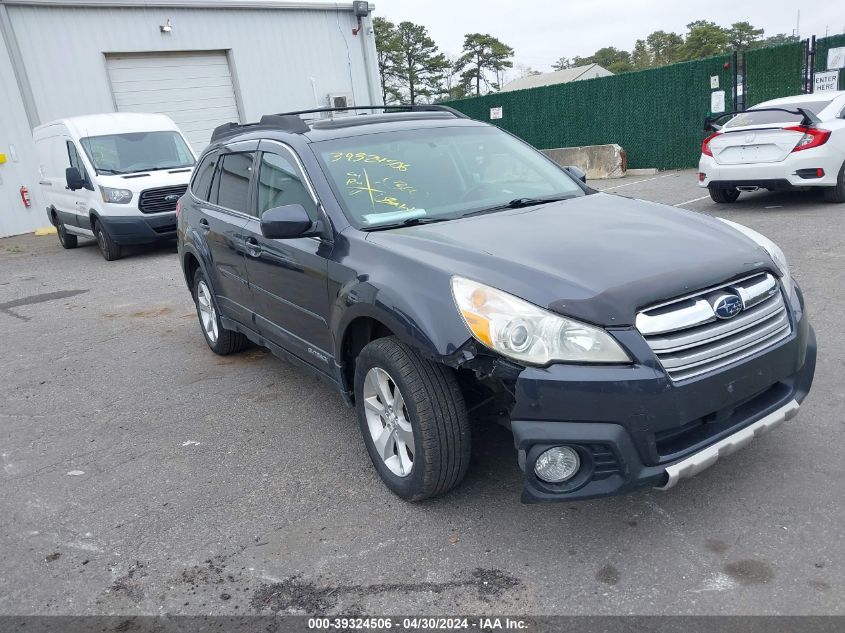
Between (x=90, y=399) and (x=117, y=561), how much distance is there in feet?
7.76

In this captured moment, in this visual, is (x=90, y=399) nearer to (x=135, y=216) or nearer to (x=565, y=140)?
(x=135, y=216)

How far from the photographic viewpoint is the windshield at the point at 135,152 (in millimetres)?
11562

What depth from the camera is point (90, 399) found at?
16.7ft

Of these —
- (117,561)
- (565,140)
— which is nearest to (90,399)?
(117,561)

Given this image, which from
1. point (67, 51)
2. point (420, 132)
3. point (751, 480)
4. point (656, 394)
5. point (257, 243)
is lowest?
point (751, 480)

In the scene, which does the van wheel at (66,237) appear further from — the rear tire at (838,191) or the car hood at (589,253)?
the rear tire at (838,191)

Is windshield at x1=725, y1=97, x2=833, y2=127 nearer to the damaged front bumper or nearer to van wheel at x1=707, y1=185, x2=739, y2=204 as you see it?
van wheel at x1=707, y1=185, x2=739, y2=204

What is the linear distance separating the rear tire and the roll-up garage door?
47.4ft

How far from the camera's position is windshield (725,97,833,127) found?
911 cm

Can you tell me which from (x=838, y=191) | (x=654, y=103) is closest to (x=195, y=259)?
(x=838, y=191)

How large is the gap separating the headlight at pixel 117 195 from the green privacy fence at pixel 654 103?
478 inches

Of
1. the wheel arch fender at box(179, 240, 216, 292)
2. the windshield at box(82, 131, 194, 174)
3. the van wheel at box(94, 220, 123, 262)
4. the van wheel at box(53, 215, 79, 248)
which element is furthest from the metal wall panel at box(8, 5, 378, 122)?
the wheel arch fender at box(179, 240, 216, 292)

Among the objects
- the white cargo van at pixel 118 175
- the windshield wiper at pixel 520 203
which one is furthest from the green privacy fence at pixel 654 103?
the windshield wiper at pixel 520 203

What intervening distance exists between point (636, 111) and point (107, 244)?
1270 cm
